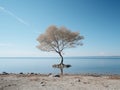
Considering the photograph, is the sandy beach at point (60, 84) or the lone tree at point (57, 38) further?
the lone tree at point (57, 38)

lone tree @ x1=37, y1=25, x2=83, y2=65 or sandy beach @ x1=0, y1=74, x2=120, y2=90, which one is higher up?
lone tree @ x1=37, y1=25, x2=83, y2=65

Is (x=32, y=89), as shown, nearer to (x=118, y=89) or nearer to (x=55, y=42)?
(x=118, y=89)

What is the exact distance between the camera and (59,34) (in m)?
A: 40.2

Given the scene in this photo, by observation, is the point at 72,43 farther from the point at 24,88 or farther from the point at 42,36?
the point at 24,88

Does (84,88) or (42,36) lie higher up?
(42,36)

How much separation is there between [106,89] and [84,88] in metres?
1.48

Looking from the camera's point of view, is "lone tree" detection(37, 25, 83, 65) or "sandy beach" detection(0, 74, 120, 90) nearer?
"sandy beach" detection(0, 74, 120, 90)

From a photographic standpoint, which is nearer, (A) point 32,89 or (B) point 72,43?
(A) point 32,89

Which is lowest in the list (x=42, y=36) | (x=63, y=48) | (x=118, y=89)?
(x=118, y=89)

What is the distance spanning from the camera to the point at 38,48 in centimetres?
4247

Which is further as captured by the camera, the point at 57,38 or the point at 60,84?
the point at 57,38

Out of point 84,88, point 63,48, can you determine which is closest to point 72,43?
point 63,48

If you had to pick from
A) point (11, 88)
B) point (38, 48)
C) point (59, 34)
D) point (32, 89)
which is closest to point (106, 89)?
point (32, 89)

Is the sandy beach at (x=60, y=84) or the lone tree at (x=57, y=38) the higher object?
the lone tree at (x=57, y=38)
